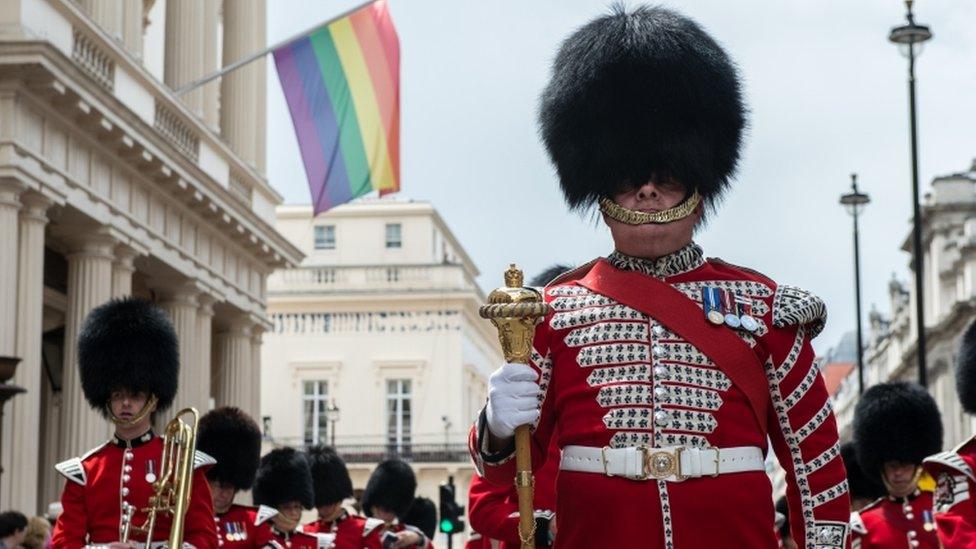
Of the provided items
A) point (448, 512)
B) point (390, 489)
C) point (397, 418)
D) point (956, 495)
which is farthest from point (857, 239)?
point (397, 418)

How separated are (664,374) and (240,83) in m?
32.9

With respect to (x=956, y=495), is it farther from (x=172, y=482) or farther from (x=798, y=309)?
(x=172, y=482)

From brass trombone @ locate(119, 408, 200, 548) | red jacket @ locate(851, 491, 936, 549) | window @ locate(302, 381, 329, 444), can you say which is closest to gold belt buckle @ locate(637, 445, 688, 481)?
brass trombone @ locate(119, 408, 200, 548)

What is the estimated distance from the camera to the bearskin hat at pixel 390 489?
55.0 ft

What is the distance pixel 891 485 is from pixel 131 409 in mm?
4100

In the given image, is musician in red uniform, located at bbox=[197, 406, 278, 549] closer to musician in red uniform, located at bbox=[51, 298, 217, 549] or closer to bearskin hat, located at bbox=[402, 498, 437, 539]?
musician in red uniform, located at bbox=[51, 298, 217, 549]

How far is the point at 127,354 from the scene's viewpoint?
942 cm

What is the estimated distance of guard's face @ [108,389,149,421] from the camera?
28.6 feet

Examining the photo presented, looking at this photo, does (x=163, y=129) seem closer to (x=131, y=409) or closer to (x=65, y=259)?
(x=65, y=259)

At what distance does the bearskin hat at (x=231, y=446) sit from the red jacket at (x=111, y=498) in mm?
2889

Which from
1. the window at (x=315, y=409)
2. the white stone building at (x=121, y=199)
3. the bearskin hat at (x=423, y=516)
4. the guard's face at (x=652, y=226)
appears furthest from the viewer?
the window at (x=315, y=409)

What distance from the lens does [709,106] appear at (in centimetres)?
582

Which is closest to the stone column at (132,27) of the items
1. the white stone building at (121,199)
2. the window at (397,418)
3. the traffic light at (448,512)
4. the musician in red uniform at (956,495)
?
the white stone building at (121,199)

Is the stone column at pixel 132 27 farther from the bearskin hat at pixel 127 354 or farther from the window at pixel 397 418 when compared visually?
the window at pixel 397 418
